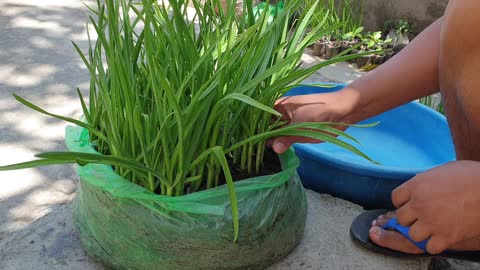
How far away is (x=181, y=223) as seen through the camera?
1.03 meters

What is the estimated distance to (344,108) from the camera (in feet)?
4.23

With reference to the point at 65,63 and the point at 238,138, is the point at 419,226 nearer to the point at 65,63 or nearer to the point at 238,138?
the point at 238,138

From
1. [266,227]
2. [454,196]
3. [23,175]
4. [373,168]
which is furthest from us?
[23,175]

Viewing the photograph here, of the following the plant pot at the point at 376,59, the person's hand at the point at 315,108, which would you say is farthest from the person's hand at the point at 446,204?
the plant pot at the point at 376,59

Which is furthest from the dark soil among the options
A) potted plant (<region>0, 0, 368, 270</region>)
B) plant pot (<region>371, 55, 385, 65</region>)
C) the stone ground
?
plant pot (<region>371, 55, 385, 65</region>)

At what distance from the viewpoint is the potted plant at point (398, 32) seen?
290 cm

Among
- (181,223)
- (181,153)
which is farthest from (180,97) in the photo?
(181,223)

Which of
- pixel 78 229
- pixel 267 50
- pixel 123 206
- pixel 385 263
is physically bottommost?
pixel 385 263

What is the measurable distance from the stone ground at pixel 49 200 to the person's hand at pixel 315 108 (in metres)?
0.24

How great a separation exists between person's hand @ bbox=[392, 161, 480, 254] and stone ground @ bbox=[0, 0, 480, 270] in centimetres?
25

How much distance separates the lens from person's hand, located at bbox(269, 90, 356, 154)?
4.05 feet

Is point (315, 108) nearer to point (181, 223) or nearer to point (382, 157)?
point (181, 223)

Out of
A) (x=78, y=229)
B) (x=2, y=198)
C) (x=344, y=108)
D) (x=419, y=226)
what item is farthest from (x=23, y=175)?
(x=419, y=226)

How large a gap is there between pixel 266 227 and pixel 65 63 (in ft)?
5.17
